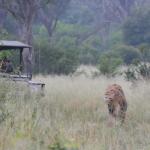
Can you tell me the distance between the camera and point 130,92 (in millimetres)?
15211

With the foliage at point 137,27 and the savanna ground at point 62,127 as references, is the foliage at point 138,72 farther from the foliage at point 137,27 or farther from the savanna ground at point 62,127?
the foliage at point 137,27

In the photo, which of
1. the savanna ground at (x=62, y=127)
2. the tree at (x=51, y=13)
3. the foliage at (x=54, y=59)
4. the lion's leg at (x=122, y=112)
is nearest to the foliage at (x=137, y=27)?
the tree at (x=51, y=13)

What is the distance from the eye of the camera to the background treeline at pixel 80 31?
25709 millimetres

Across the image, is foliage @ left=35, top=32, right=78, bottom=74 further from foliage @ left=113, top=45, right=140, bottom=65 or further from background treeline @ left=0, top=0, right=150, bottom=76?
foliage @ left=113, top=45, right=140, bottom=65

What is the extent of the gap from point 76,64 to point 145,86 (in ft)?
43.2

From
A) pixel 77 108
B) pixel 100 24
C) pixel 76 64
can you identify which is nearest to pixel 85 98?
pixel 77 108

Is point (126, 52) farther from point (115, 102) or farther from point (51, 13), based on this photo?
point (115, 102)

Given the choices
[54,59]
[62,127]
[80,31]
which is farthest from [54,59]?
[62,127]

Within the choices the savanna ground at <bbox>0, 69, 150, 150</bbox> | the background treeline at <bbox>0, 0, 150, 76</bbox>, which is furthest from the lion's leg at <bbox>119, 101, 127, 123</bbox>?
the background treeline at <bbox>0, 0, 150, 76</bbox>

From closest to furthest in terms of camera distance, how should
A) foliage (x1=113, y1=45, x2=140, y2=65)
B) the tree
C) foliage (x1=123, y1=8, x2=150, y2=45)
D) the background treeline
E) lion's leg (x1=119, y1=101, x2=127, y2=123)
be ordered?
lion's leg (x1=119, y1=101, x2=127, y2=123) → the background treeline → foliage (x1=113, y1=45, x2=140, y2=65) → the tree → foliage (x1=123, y1=8, x2=150, y2=45)

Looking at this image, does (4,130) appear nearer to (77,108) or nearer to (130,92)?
(77,108)

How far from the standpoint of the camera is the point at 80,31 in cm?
4591

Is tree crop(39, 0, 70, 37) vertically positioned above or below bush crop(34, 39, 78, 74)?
above

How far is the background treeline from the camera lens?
25709 millimetres
